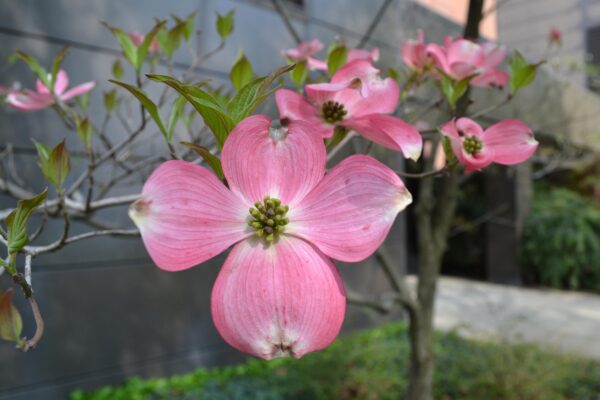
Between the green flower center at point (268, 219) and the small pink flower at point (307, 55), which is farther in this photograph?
the small pink flower at point (307, 55)

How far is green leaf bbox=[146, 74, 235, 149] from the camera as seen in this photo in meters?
0.23

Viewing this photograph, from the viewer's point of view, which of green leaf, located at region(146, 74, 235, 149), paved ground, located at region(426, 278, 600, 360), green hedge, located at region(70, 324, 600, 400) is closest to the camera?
green leaf, located at region(146, 74, 235, 149)

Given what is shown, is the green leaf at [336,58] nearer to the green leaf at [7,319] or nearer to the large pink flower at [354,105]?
the large pink flower at [354,105]

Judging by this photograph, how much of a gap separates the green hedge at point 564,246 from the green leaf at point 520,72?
477cm

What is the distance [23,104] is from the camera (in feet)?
2.00

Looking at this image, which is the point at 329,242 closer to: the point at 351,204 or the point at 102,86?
the point at 351,204

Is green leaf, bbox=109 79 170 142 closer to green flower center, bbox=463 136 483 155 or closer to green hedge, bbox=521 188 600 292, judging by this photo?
green flower center, bbox=463 136 483 155

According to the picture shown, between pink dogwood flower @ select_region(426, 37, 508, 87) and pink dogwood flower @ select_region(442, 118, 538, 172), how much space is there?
0.32 feet

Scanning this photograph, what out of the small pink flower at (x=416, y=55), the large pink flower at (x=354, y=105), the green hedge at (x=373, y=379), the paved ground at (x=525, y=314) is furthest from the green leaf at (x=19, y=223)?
the paved ground at (x=525, y=314)

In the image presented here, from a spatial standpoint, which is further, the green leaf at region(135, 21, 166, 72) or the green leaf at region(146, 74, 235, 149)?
the green leaf at region(135, 21, 166, 72)

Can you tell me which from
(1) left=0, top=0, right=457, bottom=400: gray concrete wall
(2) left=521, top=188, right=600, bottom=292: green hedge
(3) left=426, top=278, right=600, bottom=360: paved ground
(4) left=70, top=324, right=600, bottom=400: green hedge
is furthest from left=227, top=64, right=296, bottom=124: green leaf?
(2) left=521, top=188, right=600, bottom=292: green hedge

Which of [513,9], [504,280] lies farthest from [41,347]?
[513,9]

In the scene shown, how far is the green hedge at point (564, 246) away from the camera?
15.5ft

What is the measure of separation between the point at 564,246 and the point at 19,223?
207 inches
